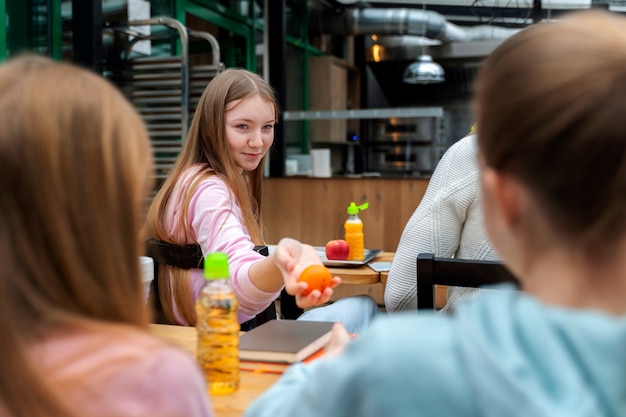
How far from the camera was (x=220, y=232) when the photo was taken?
1.79 metres

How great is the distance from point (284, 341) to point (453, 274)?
454 millimetres

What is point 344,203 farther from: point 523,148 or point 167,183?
point 523,148

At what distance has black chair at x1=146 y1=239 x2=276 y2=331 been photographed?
188cm

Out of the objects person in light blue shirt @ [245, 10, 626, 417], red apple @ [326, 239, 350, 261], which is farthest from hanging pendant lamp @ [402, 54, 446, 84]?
person in light blue shirt @ [245, 10, 626, 417]

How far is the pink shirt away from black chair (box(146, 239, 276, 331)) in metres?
1.21

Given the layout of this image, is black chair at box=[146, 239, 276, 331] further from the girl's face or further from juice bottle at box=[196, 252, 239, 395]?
juice bottle at box=[196, 252, 239, 395]

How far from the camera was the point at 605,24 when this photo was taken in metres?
0.62

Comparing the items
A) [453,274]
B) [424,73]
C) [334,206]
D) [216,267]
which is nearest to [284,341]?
[216,267]

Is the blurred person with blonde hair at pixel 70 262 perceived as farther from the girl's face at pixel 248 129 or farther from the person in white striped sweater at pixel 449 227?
the girl's face at pixel 248 129

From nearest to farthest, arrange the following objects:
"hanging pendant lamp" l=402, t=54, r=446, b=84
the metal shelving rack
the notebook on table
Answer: the notebook on table
the metal shelving rack
"hanging pendant lamp" l=402, t=54, r=446, b=84

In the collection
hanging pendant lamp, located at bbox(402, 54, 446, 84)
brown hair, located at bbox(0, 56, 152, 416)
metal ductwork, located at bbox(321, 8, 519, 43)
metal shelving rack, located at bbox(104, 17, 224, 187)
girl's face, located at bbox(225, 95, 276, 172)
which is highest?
metal ductwork, located at bbox(321, 8, 519, 43)

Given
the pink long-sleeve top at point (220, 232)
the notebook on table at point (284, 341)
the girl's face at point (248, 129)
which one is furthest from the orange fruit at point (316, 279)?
the girl's face at point (248, 129)

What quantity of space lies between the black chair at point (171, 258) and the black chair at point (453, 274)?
595mm

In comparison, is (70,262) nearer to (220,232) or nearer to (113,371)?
(113,371)
